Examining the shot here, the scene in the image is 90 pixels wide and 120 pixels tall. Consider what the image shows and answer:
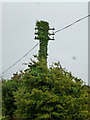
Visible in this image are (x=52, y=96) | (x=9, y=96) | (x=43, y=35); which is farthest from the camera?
(x=9, y=96)

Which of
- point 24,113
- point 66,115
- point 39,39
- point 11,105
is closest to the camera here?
point 66,115

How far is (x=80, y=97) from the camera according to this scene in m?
17.7

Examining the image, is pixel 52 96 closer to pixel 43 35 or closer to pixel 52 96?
pixel 52 96

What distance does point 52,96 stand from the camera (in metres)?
16.9

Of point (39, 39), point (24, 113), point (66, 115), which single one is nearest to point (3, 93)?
point (39, 39)

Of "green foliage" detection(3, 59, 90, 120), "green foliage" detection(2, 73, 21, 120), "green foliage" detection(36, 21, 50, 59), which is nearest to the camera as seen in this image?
"green foliage" detection(3, 59, 90, 120)

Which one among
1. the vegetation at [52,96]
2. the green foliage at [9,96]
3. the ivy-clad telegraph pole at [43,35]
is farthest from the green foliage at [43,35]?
the vegetation at [52,96]

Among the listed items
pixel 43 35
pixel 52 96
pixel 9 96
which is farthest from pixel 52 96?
pixel 9 96

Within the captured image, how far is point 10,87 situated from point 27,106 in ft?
43.1

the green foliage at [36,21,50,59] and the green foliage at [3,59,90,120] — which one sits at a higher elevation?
the green foliage at [36,21,50,59]

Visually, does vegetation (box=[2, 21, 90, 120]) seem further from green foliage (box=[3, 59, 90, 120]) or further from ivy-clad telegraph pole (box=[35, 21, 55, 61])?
ivy-clad telegraph pole (box=[35, 21, 55, 61])

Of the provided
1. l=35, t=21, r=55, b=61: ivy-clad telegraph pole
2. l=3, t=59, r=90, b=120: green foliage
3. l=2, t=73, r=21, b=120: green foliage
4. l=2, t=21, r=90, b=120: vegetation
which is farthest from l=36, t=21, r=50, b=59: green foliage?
l=3, t=59, r=90, b=120: green foliage

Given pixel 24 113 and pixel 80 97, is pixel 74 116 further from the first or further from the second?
pixel 24 113

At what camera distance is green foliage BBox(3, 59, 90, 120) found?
16859mm
